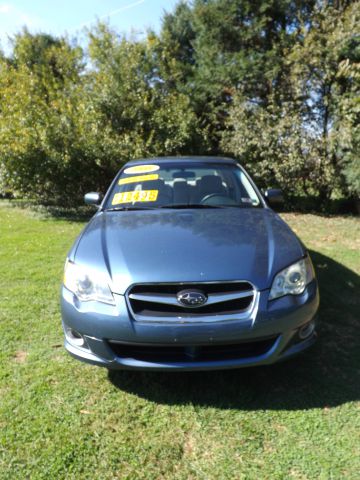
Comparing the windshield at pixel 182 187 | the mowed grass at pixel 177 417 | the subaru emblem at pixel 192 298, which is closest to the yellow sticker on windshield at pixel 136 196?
the windshield at pixel 182 187

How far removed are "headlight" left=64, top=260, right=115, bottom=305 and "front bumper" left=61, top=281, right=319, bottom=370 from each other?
0.15 feet

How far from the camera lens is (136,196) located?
3664mm

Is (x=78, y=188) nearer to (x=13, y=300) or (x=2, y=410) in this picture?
(x=13, y=300)

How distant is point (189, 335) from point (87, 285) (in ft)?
2.35

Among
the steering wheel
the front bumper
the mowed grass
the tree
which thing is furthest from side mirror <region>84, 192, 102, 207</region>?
the tree

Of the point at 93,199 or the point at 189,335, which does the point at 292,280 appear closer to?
the point at 189,335

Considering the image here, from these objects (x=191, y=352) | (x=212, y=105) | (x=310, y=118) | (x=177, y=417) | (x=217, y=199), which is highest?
(x=212, y=105)

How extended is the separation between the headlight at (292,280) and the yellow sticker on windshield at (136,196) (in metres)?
1.58

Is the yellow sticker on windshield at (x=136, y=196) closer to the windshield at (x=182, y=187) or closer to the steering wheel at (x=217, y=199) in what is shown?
the windshield at (x=182, y=187)

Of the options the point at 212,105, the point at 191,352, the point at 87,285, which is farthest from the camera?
the point at 212,105

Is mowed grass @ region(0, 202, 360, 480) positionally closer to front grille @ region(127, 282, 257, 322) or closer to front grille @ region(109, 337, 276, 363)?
front grille @ region(109, 337, 276, 363)

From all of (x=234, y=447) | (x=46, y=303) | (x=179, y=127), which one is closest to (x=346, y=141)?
(x=179, y=127)

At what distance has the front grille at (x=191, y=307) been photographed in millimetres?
2182

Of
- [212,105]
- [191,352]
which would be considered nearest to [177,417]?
[191,352]
